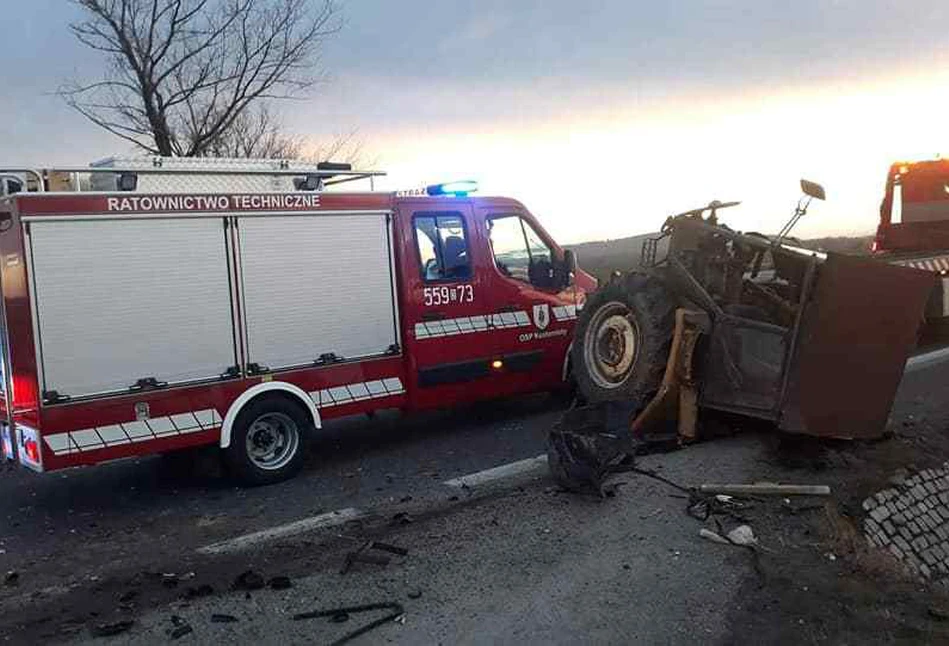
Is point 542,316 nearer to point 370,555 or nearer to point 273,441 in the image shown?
point 273,441

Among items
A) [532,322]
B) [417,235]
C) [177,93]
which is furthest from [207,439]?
[177,93]

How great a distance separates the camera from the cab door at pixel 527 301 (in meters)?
9.16

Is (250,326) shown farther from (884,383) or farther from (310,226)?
(884,383)

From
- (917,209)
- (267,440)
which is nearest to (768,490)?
(267,440)

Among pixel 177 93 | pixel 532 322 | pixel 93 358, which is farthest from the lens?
pixel 177 93

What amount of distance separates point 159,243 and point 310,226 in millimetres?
1321

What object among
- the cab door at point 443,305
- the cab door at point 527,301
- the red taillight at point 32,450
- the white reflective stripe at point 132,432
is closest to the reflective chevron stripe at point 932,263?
the cab door at point 527,301

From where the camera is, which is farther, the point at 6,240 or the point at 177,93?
the point at 177,93

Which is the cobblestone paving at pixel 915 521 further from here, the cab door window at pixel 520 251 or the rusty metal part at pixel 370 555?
the cab door window at pixel 520 251

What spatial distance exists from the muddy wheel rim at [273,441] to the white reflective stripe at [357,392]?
32 centimetres

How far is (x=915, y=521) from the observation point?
654 centimetres

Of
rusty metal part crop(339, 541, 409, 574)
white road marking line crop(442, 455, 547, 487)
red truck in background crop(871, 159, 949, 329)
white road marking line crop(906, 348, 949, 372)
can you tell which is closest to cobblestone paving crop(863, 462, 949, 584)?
white road marking line crop(442, 455, 547, 487)

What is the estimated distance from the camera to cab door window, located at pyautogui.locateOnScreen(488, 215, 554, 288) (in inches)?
364

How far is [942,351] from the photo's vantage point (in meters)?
11.7
